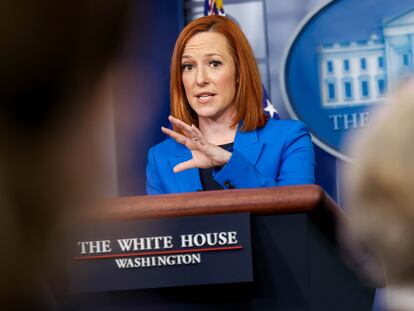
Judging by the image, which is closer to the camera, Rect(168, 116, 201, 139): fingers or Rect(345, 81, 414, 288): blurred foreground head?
Rect(345, 81, 414, 288): blurred foreground head

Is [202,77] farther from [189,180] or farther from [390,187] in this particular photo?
[390,187]

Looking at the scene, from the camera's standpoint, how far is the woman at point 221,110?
240cm

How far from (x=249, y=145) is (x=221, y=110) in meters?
0.17

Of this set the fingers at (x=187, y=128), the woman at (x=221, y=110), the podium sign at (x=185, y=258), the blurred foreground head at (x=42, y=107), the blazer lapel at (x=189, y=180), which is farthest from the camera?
the woman at (x=221, y=110)

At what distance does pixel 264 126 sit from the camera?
251 centimetres

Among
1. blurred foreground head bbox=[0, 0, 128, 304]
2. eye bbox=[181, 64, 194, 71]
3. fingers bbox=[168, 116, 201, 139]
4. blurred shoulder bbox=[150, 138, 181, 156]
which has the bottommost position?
blurred shoulder bbox=[150, 138, 181, 156]

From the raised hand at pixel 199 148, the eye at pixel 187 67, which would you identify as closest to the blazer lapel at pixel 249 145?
the eye at pixel 187 67

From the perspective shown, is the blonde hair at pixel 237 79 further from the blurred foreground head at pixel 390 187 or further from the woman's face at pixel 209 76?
the blurred foreground head at pixel 390 187

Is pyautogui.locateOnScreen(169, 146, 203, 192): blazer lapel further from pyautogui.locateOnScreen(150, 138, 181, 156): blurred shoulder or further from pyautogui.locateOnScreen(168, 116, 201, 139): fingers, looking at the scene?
pyautogui.locateOnScreen(168, 116, 201, 139): fingers

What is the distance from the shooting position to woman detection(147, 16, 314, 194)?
2.40 metres

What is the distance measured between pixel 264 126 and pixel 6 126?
7.46ft

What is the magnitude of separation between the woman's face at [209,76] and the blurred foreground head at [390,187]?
2.17m

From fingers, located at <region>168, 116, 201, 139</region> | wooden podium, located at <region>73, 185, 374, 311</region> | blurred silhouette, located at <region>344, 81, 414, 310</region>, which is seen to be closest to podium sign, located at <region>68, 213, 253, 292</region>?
wooden podium, located at <region>73, 185, 374, 311</region>

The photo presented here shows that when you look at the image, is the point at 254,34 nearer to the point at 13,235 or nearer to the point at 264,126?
the point at 264,126
